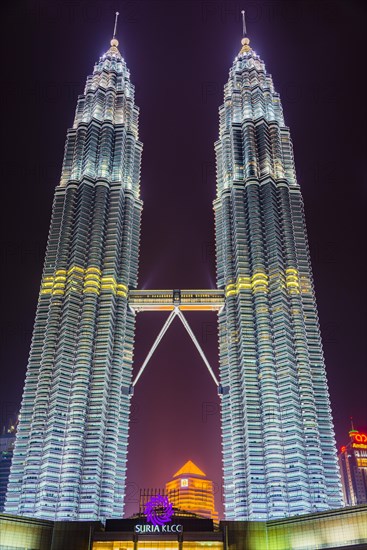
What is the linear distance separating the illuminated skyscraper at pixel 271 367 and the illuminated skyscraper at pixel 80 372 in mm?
32077

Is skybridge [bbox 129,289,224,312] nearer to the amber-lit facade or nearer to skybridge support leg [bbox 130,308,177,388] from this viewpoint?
skybridge support leg [bbox 130,308,177,388]

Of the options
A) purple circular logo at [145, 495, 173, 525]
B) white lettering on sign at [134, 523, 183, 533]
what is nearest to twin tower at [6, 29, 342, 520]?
purple circular logo at [145, 495, 173, 525]

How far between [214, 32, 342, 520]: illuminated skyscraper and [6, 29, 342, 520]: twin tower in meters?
0.34

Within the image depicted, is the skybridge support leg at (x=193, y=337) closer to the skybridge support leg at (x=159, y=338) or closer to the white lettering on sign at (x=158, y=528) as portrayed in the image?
the skybridge support leg at (x=159, y=338)

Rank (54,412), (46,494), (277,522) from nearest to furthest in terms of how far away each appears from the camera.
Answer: (277,522)
(46,494)
(54,412)

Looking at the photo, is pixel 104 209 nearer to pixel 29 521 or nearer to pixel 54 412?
pixel 54 412

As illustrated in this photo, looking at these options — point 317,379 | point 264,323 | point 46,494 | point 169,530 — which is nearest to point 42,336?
point 46,494

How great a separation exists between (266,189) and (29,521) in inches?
5202

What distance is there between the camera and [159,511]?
9750 cm

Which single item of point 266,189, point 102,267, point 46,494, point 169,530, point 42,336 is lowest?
point 169,530

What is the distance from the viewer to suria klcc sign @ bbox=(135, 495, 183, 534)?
9512cm

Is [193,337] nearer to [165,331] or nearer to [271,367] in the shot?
[165,331]

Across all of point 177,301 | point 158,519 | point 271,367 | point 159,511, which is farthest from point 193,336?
point 158,519

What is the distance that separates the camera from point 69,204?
646 ft
